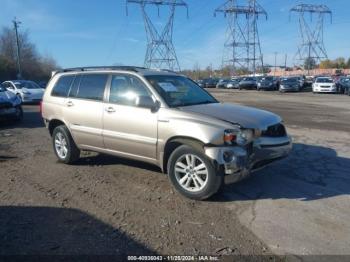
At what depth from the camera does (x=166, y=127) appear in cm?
547

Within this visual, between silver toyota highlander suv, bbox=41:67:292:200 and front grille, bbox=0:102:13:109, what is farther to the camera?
front grille, bbox=0:102:13:109

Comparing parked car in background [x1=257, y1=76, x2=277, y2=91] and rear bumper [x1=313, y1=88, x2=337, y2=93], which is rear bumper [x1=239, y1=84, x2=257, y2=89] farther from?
rear bumper [x1=313, y1=88, x2=337, y2=93]

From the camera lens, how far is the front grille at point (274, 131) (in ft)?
17.9

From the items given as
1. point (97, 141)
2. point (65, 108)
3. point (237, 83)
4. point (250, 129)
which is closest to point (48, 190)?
point (97, 141)

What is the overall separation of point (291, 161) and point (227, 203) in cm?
264

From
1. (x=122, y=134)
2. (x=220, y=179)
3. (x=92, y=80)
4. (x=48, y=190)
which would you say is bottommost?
(x=48, y=190)

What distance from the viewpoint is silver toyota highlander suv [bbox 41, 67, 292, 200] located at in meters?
5.03

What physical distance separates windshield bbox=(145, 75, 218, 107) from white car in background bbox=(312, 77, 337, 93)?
3194cm

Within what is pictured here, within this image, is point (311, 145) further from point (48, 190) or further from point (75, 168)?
point (48, 190)

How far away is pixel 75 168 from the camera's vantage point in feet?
23.1

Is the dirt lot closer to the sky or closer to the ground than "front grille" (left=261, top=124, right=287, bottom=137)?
closer to the ground

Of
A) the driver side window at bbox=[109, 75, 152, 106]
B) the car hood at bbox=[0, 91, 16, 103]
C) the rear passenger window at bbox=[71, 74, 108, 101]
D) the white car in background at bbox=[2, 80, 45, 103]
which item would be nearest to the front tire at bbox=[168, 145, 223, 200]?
the driver side window at bbox=[109, 75, 152, 106]

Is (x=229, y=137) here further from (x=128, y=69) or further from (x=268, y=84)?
(x=268, y=84)

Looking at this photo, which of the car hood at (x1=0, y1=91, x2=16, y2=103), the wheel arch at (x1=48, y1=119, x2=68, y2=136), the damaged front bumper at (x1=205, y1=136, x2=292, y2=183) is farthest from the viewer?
the car hood at (x1=0, y1=91, x2=16, y2=103)
